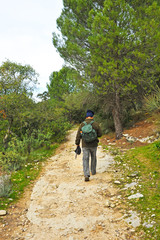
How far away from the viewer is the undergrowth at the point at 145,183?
9.97ft

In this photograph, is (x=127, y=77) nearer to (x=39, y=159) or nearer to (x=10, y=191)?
(x=39, y=159)

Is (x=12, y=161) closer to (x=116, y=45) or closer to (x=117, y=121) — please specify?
(x=117, y=121)

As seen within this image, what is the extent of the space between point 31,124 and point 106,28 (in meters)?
7.08

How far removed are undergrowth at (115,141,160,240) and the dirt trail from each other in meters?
0.30

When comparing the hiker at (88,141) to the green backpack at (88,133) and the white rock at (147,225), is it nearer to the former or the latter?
the green backpack at (88,133)

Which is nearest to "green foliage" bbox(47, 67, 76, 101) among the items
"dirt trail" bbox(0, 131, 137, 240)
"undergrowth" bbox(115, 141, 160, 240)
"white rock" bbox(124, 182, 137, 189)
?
"undergrowth" bbox(115, 141, 160, 240)

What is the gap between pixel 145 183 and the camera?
455 cm

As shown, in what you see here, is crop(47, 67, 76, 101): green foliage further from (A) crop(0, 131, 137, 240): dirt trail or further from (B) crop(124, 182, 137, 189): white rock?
(B) crop(124, 182, 137, 189): white rock

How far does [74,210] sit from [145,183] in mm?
1878

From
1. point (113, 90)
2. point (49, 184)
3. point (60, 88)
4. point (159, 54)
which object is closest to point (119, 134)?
point (113, 90)

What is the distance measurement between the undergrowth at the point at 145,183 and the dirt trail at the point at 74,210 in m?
0.30

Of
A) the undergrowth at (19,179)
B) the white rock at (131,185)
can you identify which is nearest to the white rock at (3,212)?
the undergrowth at (19,179)

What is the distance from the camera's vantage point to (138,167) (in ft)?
19.0

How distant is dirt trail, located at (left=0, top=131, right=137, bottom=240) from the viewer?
3.11m
